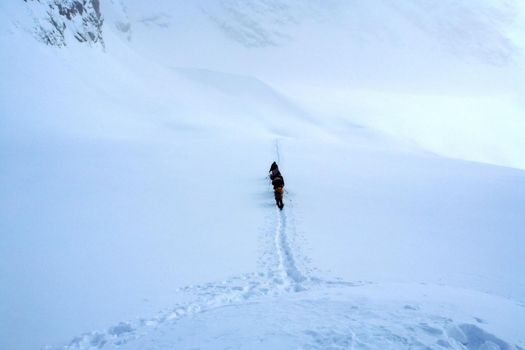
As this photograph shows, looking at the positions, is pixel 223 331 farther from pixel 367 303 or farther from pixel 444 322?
pixel 444 322

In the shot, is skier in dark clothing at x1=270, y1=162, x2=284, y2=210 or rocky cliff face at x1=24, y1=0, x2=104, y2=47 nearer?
skier in dark clothing at x1=270, y1=162, x2=284, y2=210

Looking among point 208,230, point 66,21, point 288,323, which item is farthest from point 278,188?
point 66,21

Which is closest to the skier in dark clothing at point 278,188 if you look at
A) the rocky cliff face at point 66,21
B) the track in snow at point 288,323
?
the track in snow at point 288,323

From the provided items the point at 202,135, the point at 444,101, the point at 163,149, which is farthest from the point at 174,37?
the point at 163,149

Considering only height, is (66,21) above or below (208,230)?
above

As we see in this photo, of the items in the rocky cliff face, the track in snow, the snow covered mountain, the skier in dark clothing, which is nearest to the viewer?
the track in snow

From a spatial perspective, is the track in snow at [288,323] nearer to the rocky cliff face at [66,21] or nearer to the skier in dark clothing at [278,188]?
the skier in dark clothing at [278,188]

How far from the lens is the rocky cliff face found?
115 feet

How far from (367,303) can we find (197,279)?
329cm

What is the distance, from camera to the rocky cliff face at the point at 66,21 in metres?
35.0

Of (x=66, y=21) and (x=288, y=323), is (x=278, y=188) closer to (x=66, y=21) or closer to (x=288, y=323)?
(x=288, y=323)

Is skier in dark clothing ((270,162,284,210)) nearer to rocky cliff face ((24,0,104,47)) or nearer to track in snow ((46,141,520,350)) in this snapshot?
track in snow ((46,141,520,350))

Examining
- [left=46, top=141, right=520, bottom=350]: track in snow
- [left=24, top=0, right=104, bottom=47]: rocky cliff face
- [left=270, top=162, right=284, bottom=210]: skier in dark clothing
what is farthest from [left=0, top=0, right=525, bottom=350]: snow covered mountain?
[left=270, top=162, right=284, bottom=210]: skier in dark clothing

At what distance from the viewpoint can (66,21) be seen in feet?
131
